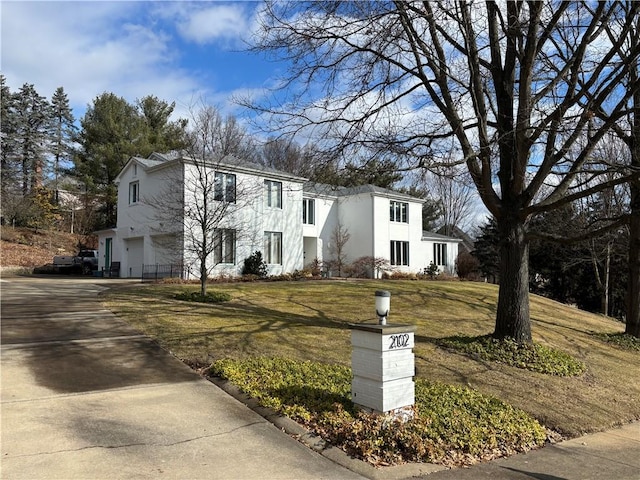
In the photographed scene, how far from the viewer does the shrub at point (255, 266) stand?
970 inches

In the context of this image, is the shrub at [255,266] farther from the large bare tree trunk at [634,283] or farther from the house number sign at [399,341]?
the house number sign at [399,341]

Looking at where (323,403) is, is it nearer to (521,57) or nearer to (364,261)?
(521,57)

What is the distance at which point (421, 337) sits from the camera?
10766 millimetres

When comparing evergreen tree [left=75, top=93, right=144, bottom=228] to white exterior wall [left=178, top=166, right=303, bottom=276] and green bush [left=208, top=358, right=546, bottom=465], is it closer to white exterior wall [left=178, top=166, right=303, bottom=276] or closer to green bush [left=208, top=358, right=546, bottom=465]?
white exterior wall [left=178, top=166, right=303, bottom=276]

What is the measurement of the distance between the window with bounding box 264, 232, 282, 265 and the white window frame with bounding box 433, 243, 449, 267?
47.0 ft

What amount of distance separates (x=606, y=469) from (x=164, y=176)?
75.1 feet

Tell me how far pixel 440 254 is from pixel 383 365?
33.4 m

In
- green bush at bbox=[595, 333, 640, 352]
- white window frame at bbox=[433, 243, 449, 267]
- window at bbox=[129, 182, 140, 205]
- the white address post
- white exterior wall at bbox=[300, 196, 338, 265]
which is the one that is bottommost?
green bush at bbox=[595, 333, 640, 352]

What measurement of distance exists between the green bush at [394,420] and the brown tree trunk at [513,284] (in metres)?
3.32

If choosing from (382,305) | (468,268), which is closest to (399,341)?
(382,305)

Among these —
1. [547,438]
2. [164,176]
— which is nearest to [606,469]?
[547,438]

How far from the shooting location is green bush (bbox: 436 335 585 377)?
360 inches

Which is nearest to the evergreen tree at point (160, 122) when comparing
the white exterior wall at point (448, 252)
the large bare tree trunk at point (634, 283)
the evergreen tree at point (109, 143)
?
the evergreen tree at point (109, 143)

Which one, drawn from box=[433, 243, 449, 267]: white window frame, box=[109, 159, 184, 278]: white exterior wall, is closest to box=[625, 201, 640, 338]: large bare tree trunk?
box=[109, 159, 184, 278]: white exterior wall
